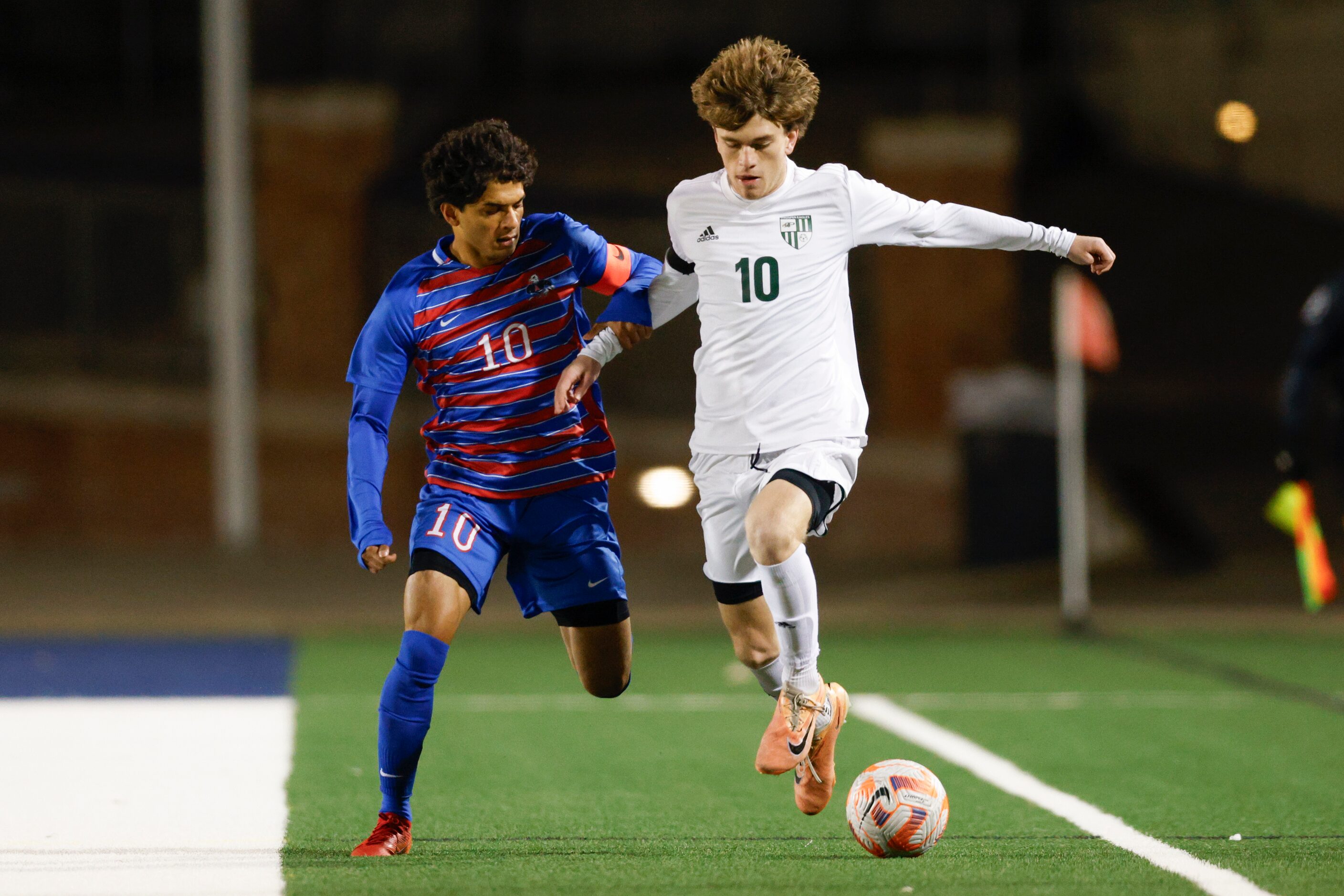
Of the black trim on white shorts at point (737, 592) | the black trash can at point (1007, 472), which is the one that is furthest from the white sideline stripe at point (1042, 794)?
the black trash can at point (1007, 472)

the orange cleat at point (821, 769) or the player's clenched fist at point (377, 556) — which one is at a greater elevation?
the player's clenched fist at point (377, 556)

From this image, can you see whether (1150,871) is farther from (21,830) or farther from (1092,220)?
(1092,220)

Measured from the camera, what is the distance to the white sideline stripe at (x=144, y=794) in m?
5.25

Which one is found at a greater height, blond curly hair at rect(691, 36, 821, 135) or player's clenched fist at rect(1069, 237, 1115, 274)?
blond curly hair at rect(691, 36, 821, 135)

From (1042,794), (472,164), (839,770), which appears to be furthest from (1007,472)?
(472,164)

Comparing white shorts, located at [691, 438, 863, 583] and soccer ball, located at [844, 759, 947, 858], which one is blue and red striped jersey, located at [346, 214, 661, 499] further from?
soccer ball, located at [844, 759, 947, 858]

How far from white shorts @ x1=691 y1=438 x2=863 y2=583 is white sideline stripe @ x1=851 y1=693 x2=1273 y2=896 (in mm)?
1500

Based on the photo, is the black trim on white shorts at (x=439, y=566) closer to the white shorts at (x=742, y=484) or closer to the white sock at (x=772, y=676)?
the white shorts at (x=742, y=484)

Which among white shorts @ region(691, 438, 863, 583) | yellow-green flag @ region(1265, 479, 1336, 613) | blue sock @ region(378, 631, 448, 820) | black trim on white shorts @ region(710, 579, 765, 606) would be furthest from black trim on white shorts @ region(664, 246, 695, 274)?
yellow-green flag @ region(1265, 479, 1336, 613)

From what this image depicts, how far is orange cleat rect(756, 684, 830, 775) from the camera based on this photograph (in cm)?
540

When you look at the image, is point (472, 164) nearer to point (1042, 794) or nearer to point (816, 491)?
point (816, 491)

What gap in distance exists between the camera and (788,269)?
215 inches

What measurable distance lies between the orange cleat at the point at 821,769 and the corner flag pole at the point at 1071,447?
7026 millimetres

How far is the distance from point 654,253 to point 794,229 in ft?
32.4
